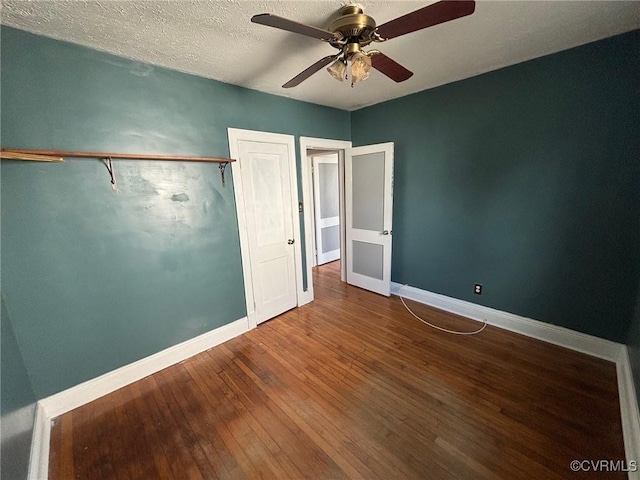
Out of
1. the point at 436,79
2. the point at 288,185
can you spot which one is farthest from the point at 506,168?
the point at 288,185

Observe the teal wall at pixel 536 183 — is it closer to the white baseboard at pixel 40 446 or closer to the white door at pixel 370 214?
the white door at pixel 370 214

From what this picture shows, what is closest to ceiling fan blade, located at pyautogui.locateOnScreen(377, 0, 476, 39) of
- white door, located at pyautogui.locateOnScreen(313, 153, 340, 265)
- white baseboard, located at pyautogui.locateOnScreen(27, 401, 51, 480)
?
white baseboard, located at pyautogui.locateOnScreen(27, 401, 51, 480)

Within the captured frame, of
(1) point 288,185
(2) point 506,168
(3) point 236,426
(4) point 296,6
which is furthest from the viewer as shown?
(1) point 288,185

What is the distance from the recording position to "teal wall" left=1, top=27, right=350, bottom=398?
4.98ft

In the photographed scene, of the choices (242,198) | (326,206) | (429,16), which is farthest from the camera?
(326,206)

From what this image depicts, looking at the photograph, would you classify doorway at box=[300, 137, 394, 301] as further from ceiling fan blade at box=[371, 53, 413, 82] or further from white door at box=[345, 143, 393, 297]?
ceiling fan blade at box=[371, 53, 413, 82]

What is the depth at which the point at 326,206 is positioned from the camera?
15.9 ft

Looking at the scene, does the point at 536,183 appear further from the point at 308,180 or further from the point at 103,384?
the point at 103,384

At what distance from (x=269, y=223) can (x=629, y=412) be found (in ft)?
10.1

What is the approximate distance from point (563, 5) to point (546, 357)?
101 inches

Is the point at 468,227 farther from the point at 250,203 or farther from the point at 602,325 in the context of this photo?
the point at 250,203

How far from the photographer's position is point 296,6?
1337 mm

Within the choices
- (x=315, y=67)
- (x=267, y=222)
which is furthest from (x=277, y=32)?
(x=267, y=222)

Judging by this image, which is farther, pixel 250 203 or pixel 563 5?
pixel 250 203
